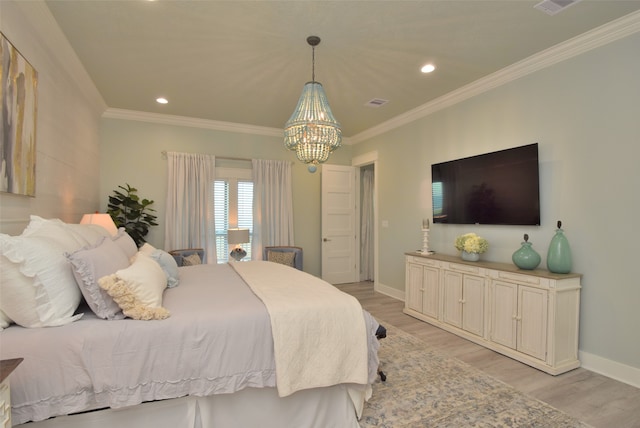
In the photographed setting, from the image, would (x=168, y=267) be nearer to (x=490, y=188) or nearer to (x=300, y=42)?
(x=300, y=42)

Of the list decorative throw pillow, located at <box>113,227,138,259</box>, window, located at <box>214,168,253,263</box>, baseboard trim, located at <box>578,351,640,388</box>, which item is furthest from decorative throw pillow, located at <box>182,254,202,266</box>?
baseboard trim, located at <box>578,351,640,388</box>

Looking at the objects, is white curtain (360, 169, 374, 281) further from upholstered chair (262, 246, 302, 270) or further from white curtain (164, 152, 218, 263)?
white curtain (164, 152, 218, 263)

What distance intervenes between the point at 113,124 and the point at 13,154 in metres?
2.94

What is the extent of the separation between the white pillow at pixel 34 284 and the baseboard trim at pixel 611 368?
3.87m

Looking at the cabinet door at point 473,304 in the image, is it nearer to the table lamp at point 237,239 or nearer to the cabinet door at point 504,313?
the cabinet door at point 504,313

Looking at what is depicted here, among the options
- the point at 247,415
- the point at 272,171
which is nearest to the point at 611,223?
the point at 247,415

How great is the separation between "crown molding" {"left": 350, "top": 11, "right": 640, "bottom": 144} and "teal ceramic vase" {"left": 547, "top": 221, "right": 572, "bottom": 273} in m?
1.58

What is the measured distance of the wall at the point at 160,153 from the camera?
15.3ft

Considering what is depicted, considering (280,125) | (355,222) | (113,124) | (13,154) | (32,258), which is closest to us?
(32,258)

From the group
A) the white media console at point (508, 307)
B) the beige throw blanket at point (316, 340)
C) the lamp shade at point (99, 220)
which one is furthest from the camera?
the lamp shade at point (99, 220)

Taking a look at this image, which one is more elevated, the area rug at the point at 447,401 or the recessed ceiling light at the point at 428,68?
the recessed ceiling light at the point at 428,68

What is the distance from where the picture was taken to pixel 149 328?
1629 millimetres

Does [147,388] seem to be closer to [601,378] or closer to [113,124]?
[601,378]

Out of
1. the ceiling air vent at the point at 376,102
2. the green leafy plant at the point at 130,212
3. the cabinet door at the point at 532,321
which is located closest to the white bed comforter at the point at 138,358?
the cabinet door at the point at 532,321
